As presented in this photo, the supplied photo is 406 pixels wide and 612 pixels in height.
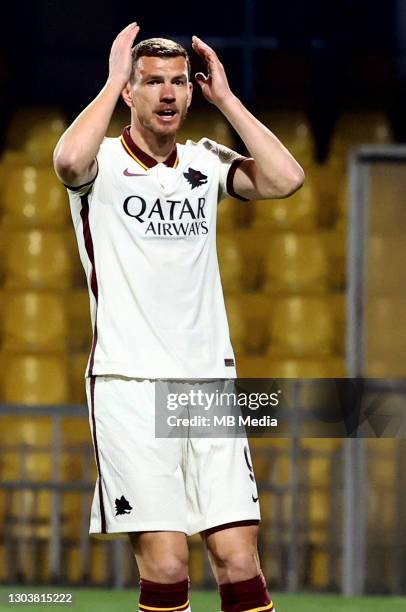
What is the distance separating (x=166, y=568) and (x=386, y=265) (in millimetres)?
2602

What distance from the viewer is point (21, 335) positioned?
6.39m

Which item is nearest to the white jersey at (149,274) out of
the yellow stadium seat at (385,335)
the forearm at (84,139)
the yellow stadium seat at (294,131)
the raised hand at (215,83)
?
the forearm at (84,139)

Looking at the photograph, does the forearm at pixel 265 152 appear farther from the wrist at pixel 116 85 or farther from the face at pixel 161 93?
the wrist at pixel 116 85

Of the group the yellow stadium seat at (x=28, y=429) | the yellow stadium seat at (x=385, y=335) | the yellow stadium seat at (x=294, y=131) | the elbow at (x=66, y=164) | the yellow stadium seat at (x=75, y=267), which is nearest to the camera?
the elbow at (x=66, y=164)

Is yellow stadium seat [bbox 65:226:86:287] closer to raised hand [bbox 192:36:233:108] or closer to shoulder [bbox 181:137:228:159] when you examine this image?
shoulder [bbox 181:137:228:159]

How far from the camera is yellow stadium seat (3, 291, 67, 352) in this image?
6371mm

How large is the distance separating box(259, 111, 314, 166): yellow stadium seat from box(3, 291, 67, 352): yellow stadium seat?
1181 millimetres

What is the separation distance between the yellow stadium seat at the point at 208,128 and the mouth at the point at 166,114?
310 centimetres

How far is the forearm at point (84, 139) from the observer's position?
10.8ft

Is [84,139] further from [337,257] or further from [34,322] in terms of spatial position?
[337,257]

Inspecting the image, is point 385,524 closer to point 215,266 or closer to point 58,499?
point 58,499

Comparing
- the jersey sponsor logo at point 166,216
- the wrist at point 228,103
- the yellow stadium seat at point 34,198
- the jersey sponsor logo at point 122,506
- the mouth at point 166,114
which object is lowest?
the jersey sponsor logo at point 122,506

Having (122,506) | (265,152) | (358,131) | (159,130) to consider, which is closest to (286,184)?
(265,152)

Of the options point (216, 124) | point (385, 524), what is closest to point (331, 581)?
point (385, 524)
